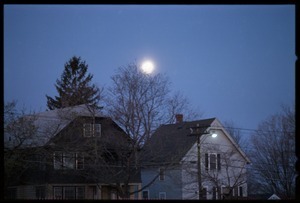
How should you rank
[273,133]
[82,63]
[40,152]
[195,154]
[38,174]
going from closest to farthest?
[40,152] < [38,174] < [195,154] < [273,133] < [82,63]

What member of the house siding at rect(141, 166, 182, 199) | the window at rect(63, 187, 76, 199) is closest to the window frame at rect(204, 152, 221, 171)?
the house siding at rect(141, 166, 182, 199)

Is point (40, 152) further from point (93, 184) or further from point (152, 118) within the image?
point (152, 118)

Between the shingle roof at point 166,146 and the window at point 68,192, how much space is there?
4.34m

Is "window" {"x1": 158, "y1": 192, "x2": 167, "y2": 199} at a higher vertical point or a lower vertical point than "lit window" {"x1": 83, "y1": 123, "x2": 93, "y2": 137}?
lower

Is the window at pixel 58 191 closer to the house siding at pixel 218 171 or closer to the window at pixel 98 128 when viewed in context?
the window at pixel 98 128

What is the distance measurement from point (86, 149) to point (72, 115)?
7.29 feet

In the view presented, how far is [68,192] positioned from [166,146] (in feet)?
21.4

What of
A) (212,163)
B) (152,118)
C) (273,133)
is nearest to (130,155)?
(152,118)

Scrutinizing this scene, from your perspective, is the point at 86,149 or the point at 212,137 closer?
the point at 86,149

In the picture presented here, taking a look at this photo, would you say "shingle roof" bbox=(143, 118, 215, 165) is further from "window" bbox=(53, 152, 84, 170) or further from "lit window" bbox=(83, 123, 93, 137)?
"window" bbox=(53, 152, 84, 170)

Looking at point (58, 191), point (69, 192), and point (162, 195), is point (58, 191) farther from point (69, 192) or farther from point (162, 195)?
point (162, 195)

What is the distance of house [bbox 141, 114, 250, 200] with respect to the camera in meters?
28.9

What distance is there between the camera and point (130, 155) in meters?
28.0

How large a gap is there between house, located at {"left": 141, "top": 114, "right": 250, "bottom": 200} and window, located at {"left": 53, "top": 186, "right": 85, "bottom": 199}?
3874 mm
